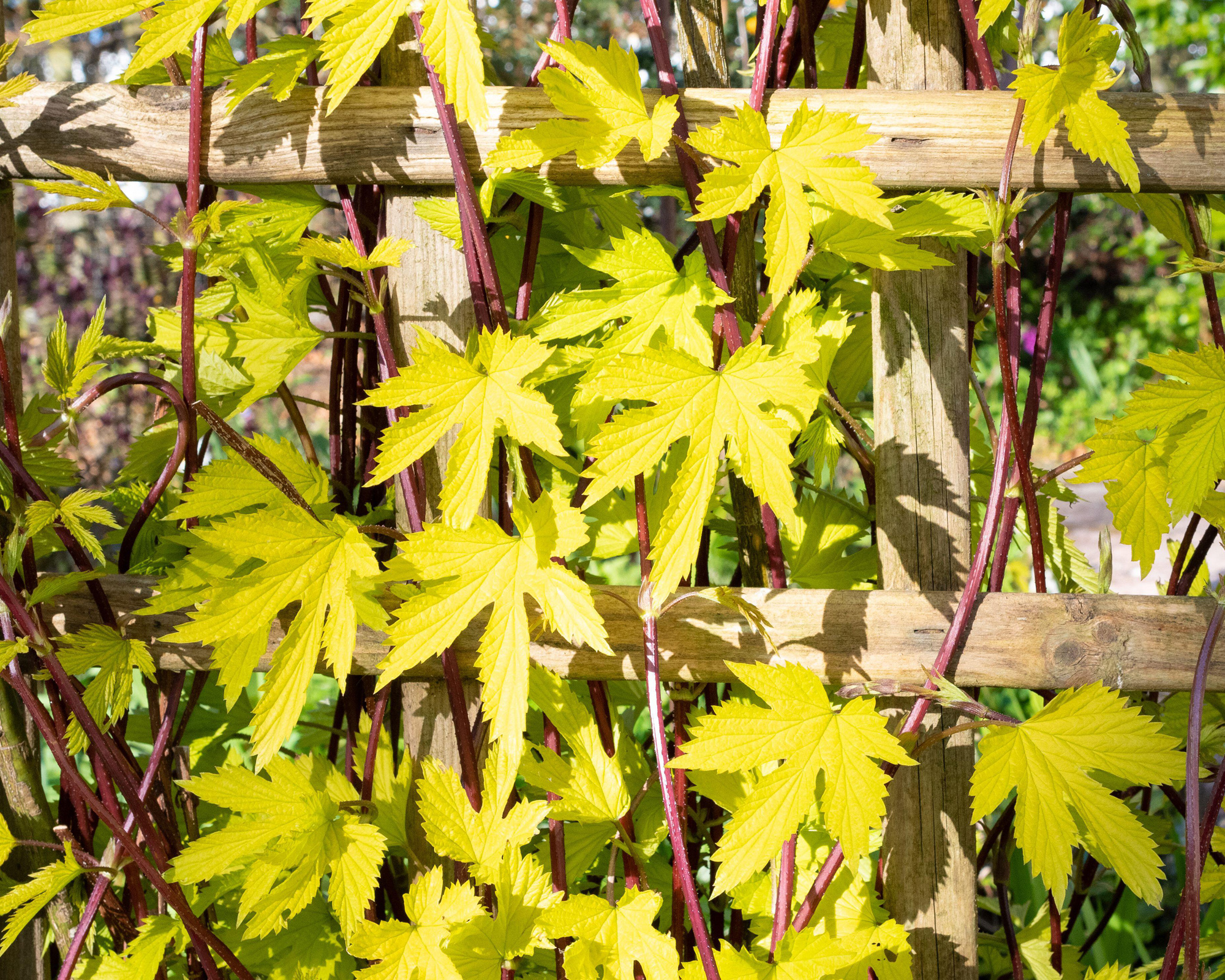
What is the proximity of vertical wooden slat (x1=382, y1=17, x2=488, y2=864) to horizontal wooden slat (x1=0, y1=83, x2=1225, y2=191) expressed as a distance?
49 millimetres

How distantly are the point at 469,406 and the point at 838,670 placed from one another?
535 millimetres

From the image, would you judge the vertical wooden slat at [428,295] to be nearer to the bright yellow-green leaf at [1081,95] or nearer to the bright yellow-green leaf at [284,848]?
the bright yellow-green leaf at [284,848]

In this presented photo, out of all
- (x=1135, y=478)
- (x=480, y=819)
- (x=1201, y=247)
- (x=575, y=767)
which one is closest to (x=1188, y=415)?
(x=1135, y=478)

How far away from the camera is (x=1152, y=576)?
3896mm

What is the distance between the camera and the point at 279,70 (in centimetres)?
91

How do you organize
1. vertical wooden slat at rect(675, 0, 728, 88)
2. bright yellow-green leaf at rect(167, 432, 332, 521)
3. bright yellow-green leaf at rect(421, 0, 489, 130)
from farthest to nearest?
vertical wooden slat at rect(675, 0, 728, 88)
bright yellow-green leaf at rect(167, 432, 332, 521)
bright yellow-green leaf at rect(421, 0, 489, 130)

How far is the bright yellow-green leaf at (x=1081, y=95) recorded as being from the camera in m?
0.85

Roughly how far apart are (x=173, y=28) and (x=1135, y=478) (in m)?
1.11

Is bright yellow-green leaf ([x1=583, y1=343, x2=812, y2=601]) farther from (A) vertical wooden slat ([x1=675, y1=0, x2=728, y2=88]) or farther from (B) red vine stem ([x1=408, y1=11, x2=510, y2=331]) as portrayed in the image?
(A) vertical wooden slat ([x1=675, y1=0, x2=728, y2=88])

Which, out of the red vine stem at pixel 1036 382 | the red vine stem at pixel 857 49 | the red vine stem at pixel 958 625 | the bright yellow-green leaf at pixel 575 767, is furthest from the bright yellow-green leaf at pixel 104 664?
the red vine stem at pixel 857 49

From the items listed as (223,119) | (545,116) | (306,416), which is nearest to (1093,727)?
(545,116)

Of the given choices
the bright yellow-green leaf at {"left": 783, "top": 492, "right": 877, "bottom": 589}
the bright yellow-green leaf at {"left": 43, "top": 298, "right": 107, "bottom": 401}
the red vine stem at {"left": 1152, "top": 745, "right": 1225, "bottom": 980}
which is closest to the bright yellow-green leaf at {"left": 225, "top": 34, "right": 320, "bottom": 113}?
the bright yellow-green leaf at {"left": 43, "top": 298, "right": 107, "bottom": 401}

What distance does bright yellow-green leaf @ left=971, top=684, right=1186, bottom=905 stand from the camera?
857 millimetres

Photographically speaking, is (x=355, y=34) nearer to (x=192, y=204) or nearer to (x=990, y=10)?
(x=192, y=204)
